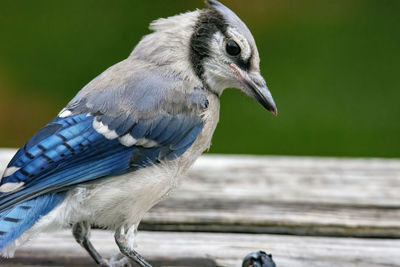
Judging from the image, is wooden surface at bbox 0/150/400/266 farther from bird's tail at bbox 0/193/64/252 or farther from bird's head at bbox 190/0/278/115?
bird's head at bbox 190/0/278/115

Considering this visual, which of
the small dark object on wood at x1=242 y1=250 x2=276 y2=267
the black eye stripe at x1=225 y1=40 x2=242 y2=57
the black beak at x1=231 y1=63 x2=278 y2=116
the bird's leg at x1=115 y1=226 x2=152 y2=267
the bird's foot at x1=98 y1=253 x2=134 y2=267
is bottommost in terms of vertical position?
the bird's foot at x1=98 y1=253 x2=134 y2=267

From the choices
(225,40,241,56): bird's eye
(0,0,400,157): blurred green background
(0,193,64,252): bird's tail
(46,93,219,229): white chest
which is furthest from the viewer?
(0,0,400,157): blurred green background

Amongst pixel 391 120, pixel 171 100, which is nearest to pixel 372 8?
pixel 391 120

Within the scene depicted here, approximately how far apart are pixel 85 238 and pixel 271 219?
63cm

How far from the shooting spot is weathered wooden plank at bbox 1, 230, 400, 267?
2.05 metres

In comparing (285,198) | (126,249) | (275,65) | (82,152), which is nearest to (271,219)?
(285,198)

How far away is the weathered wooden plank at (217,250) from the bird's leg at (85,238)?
42 mm

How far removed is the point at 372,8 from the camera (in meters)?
5.52

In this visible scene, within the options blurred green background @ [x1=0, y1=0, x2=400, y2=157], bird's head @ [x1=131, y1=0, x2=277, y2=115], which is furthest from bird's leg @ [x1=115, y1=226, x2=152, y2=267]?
blurred green background @ [x1=0, y1=0, x2=400, y2=157]

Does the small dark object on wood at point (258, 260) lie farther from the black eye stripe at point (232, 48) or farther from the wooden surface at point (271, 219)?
the black eye stripe at point (232, 48)

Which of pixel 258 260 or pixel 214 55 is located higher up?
pixel 214 55

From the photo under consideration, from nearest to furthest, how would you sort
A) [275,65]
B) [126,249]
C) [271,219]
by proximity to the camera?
[126,249], [271,219], [275,65]

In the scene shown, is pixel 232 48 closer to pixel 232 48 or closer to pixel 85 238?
pixel 232 48

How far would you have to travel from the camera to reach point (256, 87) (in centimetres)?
210
